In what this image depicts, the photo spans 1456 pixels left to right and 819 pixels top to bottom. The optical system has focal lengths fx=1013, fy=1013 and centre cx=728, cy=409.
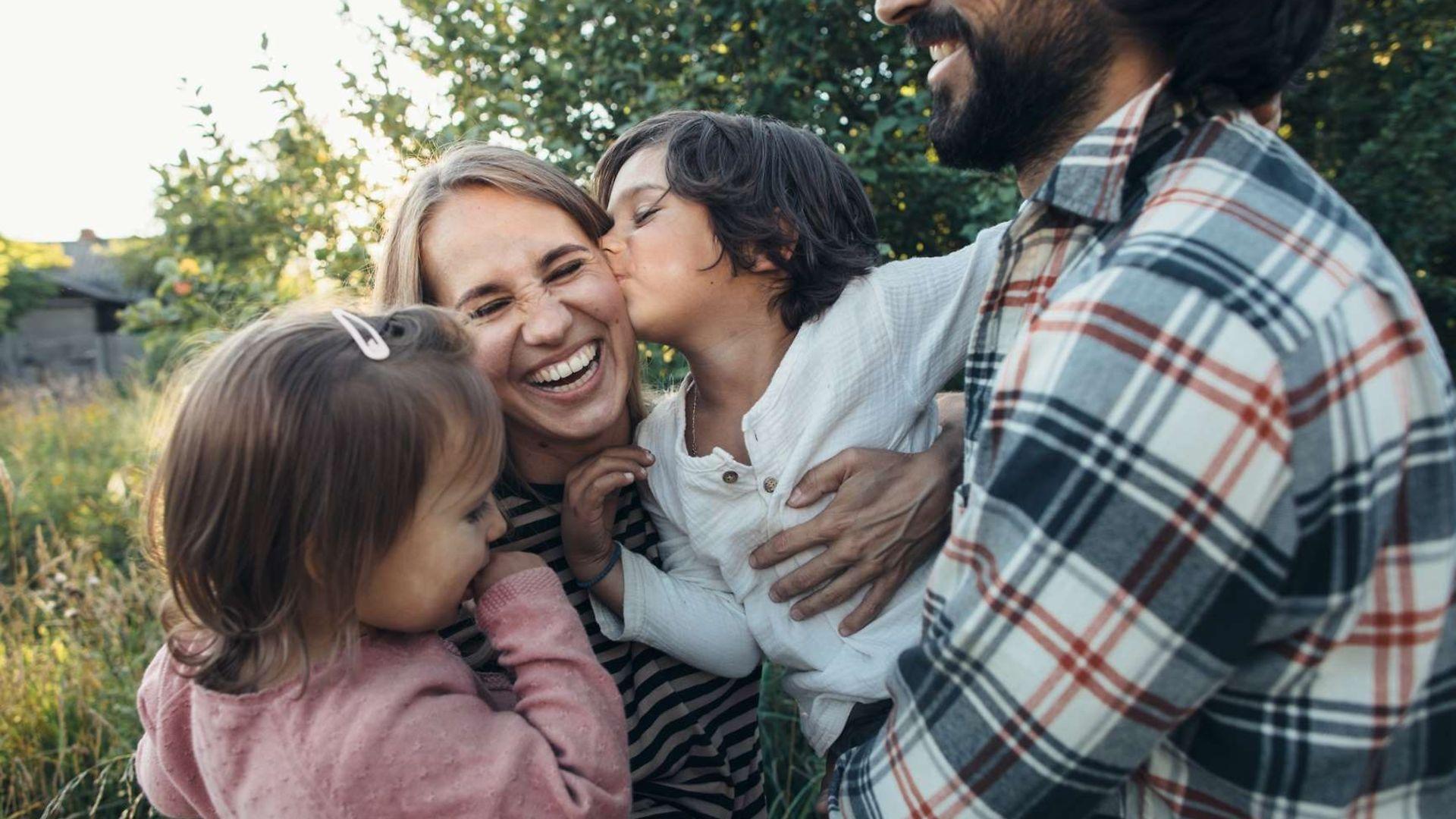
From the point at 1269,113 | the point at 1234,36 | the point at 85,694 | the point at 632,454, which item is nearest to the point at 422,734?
the point at 632,454

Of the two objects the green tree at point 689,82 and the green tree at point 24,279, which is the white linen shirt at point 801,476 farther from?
the green tree at point 24,279

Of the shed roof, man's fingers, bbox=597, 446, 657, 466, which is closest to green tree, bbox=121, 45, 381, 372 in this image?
man's fingers, bbox=597, 446, 657, 466

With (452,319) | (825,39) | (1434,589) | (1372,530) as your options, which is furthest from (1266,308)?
(825,39)

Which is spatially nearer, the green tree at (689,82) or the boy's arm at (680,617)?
the boy's arm at (680,617)

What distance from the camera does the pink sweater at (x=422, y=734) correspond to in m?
1.42

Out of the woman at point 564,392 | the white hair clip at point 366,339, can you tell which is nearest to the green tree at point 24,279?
the woman at point 564,392

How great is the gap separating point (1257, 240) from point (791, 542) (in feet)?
3.52

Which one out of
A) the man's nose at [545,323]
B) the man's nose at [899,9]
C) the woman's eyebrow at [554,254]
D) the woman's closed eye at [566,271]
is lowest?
the man's nose at [545,323]

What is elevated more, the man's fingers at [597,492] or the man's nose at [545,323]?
the man's nose at [545,323]

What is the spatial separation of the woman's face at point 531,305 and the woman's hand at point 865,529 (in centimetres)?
47

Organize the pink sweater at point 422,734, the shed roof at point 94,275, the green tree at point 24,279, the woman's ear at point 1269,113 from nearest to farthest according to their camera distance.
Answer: the pink sweater at point 422,734 → the woman's ear at point 1269,113 → the green tree at point 24,279 → the shed roof at point 94,275

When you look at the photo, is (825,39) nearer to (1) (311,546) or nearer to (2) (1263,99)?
(2) (1263,99)

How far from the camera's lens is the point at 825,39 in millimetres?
3889

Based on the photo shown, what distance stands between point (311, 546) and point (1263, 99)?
160 cm
